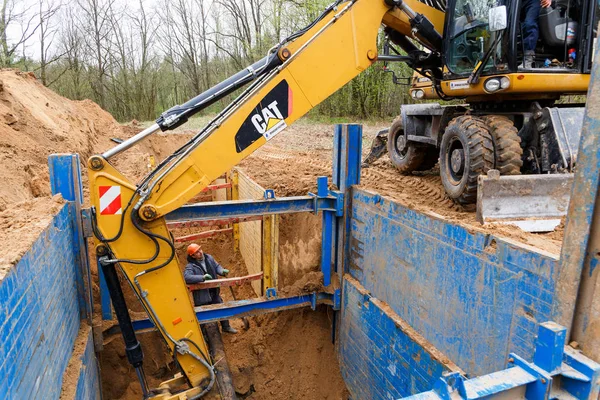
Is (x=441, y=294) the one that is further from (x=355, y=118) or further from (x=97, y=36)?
(x=97, y=36)

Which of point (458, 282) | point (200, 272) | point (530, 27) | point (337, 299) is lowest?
point (337, 299)

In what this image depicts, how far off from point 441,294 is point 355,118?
1709cm

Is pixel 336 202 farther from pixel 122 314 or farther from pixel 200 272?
pixel 122 314

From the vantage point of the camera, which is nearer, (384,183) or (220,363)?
(220,363)

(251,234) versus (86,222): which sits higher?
(86,222)

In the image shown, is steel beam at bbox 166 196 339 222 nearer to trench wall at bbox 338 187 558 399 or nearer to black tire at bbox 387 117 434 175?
trench wall at bbox 338 187 558 399

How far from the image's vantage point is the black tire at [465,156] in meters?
4.73

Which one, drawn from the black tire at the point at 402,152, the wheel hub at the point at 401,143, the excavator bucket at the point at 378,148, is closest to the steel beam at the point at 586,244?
the black tire at the point at 402,152

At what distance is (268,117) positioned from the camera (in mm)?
3830

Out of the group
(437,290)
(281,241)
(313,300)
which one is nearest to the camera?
(437,290)

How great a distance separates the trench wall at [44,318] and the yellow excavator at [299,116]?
13.3 inches

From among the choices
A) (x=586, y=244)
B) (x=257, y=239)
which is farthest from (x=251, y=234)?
(x=586, y=244)

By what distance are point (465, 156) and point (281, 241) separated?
9.57 ft

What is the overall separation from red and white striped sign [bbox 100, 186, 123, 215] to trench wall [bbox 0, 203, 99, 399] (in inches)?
14.5
